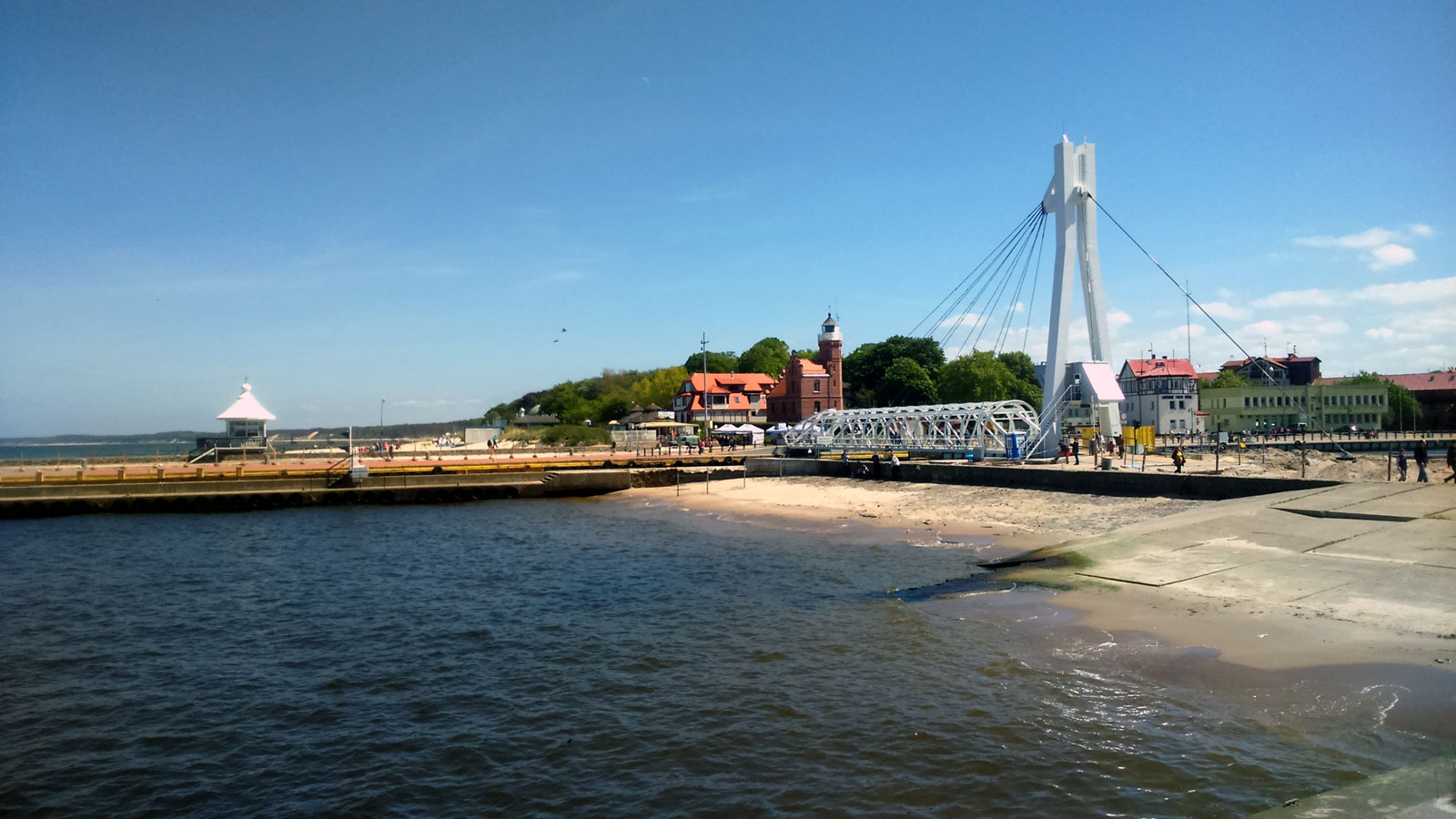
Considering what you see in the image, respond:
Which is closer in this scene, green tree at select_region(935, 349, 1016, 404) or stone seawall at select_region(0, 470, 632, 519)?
stone seawall at select_region(0, 470, 632, 519)

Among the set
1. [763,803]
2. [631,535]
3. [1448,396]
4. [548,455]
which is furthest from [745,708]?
[1448,396]

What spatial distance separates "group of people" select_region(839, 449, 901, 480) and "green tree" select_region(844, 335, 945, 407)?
178ft

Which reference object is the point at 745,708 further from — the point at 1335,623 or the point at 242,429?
the point at 242,429

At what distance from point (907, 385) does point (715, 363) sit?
3945cm

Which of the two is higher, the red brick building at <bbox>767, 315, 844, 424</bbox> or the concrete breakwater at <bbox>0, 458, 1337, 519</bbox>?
the red brick building at <bbox>767, 315, 844, 424</bbox>

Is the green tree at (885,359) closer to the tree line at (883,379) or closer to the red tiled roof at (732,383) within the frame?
the tree line at (883,379)

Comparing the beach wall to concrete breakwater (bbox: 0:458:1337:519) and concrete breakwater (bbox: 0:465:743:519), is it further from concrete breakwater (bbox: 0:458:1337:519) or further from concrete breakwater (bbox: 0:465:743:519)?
concrete breakwater (bbox: 0:465:743:519)

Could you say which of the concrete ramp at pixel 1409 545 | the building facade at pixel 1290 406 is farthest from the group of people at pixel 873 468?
the building facade at pixel 1290 406

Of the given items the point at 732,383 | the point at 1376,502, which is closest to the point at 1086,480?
the point at 1376,502

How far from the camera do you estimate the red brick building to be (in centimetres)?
8462

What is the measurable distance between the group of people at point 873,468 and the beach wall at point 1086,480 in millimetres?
211

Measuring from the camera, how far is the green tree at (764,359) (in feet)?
390

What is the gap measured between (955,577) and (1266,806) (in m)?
11.1

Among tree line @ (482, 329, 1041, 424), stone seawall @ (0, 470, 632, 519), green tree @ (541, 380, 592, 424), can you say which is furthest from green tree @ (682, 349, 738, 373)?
stone seawall @ (0, 470, 632, 519)
